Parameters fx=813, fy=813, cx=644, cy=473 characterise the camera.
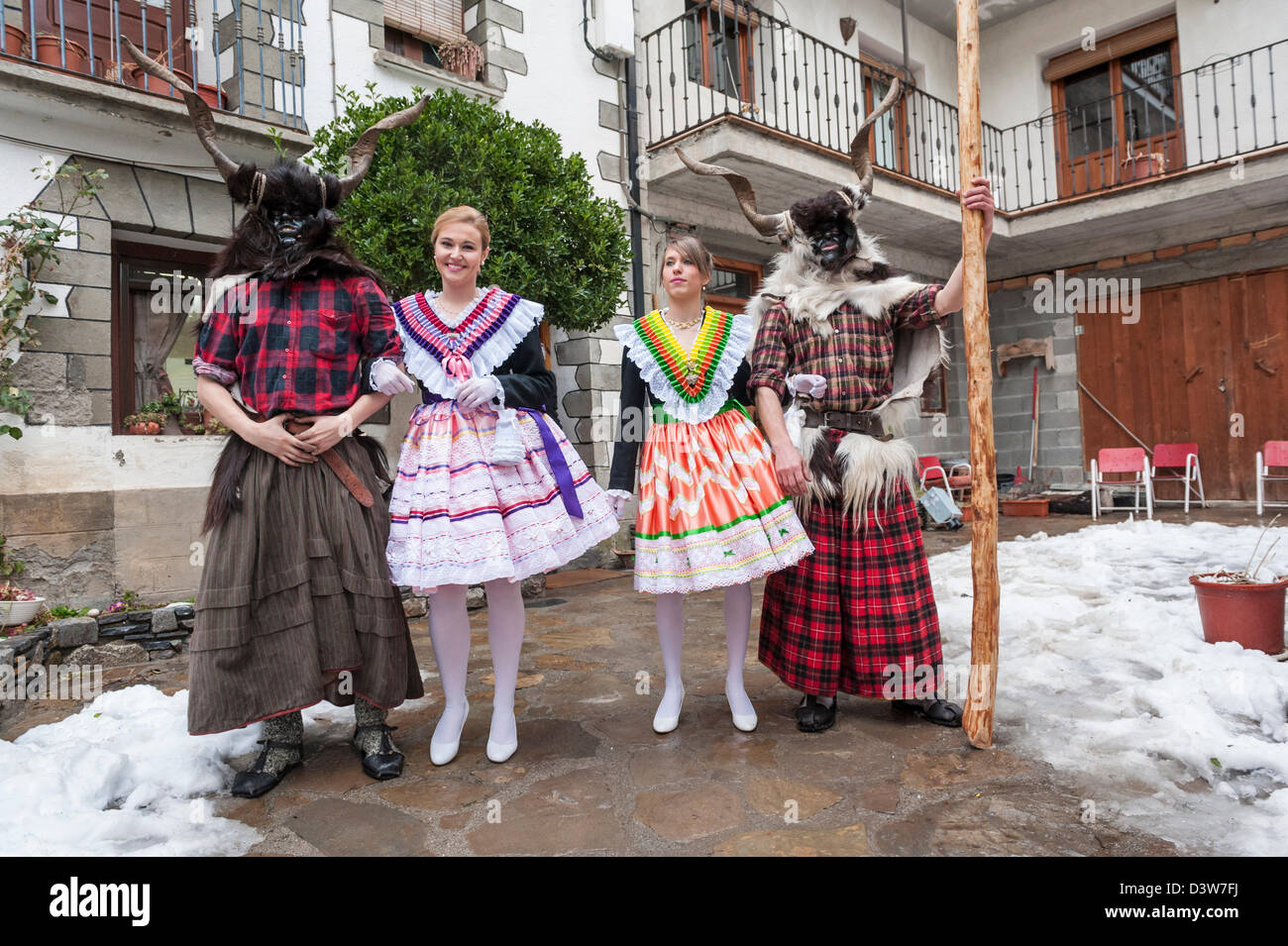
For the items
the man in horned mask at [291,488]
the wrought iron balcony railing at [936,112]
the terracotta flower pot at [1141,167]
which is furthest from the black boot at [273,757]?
the terracotta flower pot at [1141,167]

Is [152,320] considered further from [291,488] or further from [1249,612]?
[1249,612]

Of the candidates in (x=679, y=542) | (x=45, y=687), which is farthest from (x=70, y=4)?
(x=679, y=542)

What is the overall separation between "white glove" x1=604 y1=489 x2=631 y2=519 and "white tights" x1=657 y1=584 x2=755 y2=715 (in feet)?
1.07

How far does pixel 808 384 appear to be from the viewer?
9.23 feet

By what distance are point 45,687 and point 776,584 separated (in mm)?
3404

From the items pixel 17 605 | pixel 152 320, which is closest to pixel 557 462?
pixel 17 605

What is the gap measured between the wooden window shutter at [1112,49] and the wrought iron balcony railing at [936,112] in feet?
1.48

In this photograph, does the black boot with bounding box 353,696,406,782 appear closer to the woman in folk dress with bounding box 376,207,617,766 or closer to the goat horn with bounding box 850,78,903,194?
the woman in folk dress with bounding box 376,207,617,766

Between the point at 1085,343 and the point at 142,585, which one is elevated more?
the point at 1085,343

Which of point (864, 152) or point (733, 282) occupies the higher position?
point (733, 282)

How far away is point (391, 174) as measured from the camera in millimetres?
4848

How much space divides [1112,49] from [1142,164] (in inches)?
60.5
